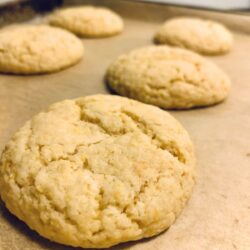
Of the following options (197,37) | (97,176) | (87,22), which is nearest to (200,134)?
(97,176)

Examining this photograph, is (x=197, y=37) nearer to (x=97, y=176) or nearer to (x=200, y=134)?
(x=200, y=134)

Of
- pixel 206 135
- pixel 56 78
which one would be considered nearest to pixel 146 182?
pixel 206 135

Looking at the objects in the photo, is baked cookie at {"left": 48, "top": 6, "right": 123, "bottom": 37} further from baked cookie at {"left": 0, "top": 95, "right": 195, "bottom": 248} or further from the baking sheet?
baked cookie at {"left": 0, "top": 95, "right": 195, "bottom": 248}

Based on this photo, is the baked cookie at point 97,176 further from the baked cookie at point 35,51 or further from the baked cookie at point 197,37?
the baked cookie at point 197,37

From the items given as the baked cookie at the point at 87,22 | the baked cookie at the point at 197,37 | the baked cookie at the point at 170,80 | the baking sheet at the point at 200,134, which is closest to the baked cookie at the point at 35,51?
the baking sheet at the point at 200,134

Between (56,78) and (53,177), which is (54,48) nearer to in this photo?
(56,78)

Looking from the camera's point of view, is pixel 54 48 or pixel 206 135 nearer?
pixel 206 135

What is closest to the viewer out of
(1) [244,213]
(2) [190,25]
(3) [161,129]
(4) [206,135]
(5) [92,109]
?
(1) [244,213]
